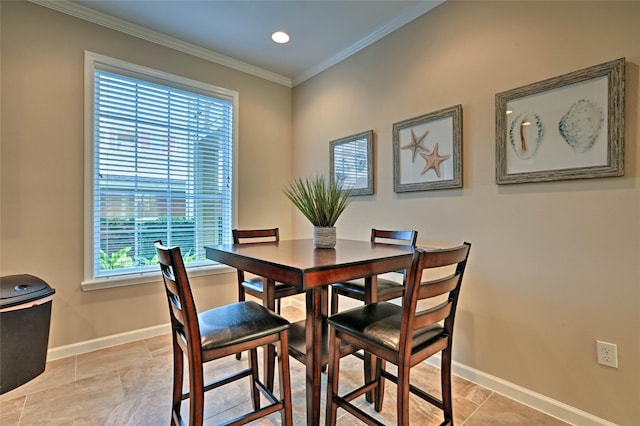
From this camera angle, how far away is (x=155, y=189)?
9.36 ft

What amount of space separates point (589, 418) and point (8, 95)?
13.6 feet

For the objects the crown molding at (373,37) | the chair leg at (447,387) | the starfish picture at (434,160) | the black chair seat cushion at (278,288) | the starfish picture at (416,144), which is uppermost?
the crown molding at (373,37)

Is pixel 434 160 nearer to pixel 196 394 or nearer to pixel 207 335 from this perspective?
pixel 207 335

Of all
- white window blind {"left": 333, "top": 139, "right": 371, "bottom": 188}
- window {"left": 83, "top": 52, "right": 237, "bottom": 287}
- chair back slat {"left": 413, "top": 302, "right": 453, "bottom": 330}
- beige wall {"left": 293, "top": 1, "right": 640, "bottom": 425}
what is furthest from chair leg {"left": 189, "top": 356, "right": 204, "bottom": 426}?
white window blind {"left": 333, "top": 139, "right": 371, "bottom": 188}

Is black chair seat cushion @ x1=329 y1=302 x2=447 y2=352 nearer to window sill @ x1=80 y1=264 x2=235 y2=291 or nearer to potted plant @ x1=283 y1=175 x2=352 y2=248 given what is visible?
potted plant @ x1=283 y1=175 x2=352 y2=248

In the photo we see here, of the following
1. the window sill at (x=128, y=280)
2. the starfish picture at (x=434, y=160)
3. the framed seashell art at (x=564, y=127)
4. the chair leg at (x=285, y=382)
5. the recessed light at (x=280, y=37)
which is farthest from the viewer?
the recessed light at (x=280, y=37)

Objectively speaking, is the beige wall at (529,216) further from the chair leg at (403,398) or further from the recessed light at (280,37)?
the chair leg at (403,398)

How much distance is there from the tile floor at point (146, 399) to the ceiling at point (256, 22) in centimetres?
271

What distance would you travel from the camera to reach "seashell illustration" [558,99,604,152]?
1.58 metres

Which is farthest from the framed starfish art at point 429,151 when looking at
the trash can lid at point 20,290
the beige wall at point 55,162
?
the trash can lid at point 20,290

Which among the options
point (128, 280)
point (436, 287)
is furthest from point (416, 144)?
point (128, 280)

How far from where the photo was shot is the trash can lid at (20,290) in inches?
73.0

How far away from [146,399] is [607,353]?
2.57m

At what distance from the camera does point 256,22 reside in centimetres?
259
